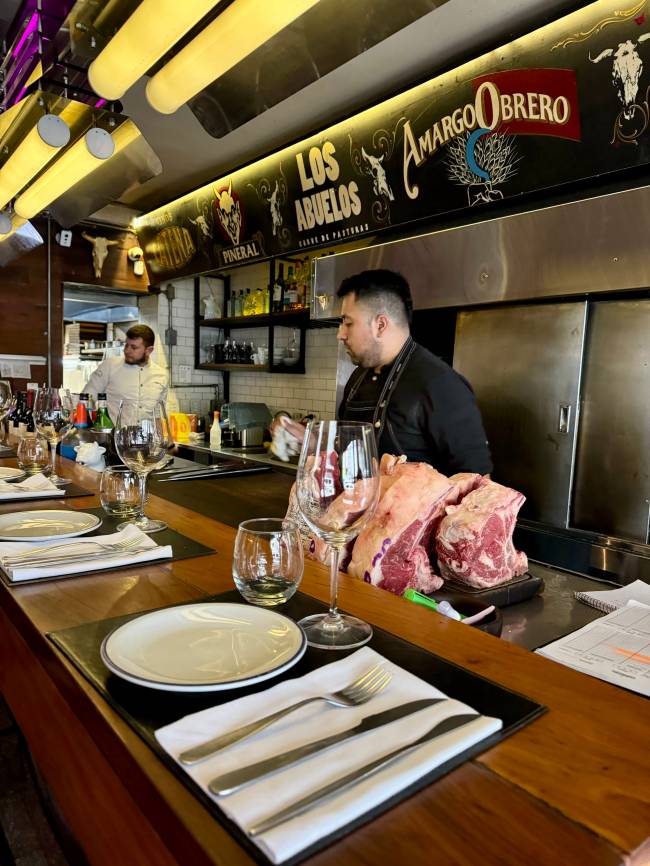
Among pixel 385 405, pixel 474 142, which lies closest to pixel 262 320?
pixel 474 142

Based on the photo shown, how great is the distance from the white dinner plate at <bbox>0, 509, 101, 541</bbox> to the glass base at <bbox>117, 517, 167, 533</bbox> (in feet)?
0.19

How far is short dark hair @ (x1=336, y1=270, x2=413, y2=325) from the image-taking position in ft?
7.74

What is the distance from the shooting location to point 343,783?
1.50ft

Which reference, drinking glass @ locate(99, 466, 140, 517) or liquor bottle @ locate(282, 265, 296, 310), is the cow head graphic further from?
drinking glass @ locate(99, 466, 140, 517)

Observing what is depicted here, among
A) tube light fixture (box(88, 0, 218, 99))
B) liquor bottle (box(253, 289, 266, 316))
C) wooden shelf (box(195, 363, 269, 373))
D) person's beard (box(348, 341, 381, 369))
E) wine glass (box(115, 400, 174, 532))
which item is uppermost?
tube light fixture (box(88, 0, 218, 99))

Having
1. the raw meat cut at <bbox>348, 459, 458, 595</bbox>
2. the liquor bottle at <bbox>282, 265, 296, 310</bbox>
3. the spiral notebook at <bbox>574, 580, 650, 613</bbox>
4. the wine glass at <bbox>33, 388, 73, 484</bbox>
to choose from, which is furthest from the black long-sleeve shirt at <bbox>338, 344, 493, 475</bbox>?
the liquor bottle at <bbox>282, 265, 296, 310</bbox>

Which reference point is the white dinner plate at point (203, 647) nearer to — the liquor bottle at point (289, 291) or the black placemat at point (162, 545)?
the black placemat at point (162, 545)

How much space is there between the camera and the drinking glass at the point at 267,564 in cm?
83

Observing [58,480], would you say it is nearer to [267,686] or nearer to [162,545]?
[162,545]

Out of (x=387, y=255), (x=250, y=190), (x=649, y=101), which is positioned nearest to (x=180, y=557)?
(x=649, y=101)

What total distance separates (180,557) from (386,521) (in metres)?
0.38

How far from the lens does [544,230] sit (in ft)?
7.71

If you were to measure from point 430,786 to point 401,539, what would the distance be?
2.01 feet

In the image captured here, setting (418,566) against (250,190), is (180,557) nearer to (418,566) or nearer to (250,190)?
(418,566)
